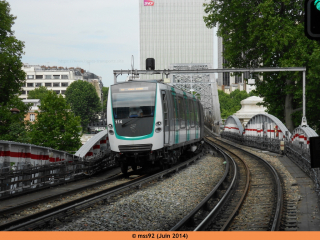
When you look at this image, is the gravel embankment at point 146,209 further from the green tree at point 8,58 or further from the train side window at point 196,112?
the green tree at point 8,58

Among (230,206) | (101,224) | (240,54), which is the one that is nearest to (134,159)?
(230,206)

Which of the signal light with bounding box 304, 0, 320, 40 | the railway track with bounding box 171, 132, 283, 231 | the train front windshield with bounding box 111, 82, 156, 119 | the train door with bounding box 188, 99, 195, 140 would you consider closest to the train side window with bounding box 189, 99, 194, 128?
the train door with bounding box 188, 99, 195, 140

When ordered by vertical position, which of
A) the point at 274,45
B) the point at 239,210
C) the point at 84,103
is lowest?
the point at 84,103

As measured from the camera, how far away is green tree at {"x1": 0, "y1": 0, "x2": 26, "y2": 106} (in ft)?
101

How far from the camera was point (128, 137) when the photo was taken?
52.3 feet

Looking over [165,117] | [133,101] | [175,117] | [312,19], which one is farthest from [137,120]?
[312,19]

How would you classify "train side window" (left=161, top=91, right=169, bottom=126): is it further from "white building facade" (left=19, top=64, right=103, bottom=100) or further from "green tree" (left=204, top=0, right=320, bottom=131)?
"white building facade" (left=19, top=64, right=103, bottom=100)

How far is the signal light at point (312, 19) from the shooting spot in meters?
4.36

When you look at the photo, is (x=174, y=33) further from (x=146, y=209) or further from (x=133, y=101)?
(x=146, y=209)

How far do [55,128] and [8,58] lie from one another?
87.4 ft

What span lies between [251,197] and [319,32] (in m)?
8.29

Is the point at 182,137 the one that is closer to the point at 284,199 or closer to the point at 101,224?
the point at 284,199

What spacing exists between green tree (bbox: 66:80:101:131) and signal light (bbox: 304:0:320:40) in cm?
8796

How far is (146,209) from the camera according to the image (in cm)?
1020
